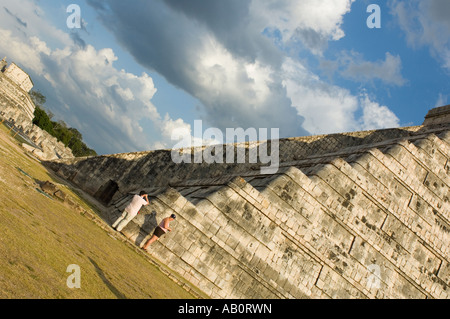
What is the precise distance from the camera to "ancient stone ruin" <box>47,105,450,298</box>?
10.5m

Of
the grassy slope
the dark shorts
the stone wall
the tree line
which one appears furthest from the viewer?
the tree line

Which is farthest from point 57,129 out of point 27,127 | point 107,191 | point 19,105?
point 107,191

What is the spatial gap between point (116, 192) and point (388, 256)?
1362 cm

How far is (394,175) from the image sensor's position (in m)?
14.7

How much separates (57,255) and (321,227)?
9.03 metres

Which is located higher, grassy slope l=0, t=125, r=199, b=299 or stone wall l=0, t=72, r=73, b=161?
stone wall l=0, t=72, r=73, b=161

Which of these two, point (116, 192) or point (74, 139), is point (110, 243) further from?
point (74, 139)

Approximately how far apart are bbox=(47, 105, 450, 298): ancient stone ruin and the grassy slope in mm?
1709

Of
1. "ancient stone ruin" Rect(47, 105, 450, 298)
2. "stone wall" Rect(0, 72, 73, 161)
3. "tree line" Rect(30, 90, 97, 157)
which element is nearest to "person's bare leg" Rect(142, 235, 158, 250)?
"ancient stone ruin" Rect(47, 105, 450, 298)

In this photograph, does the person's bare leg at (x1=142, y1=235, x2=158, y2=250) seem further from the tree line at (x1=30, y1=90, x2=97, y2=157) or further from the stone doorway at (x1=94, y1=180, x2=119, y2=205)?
the tree line at (x1=30, y1=90, x2=97, y2=157)

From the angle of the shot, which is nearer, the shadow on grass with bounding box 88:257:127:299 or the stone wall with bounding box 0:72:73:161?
the shadow on grass with bounding box 88:257:127:299

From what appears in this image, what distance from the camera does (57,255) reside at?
19.6 feet

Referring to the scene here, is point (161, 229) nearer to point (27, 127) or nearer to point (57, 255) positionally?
point (57, 255)
